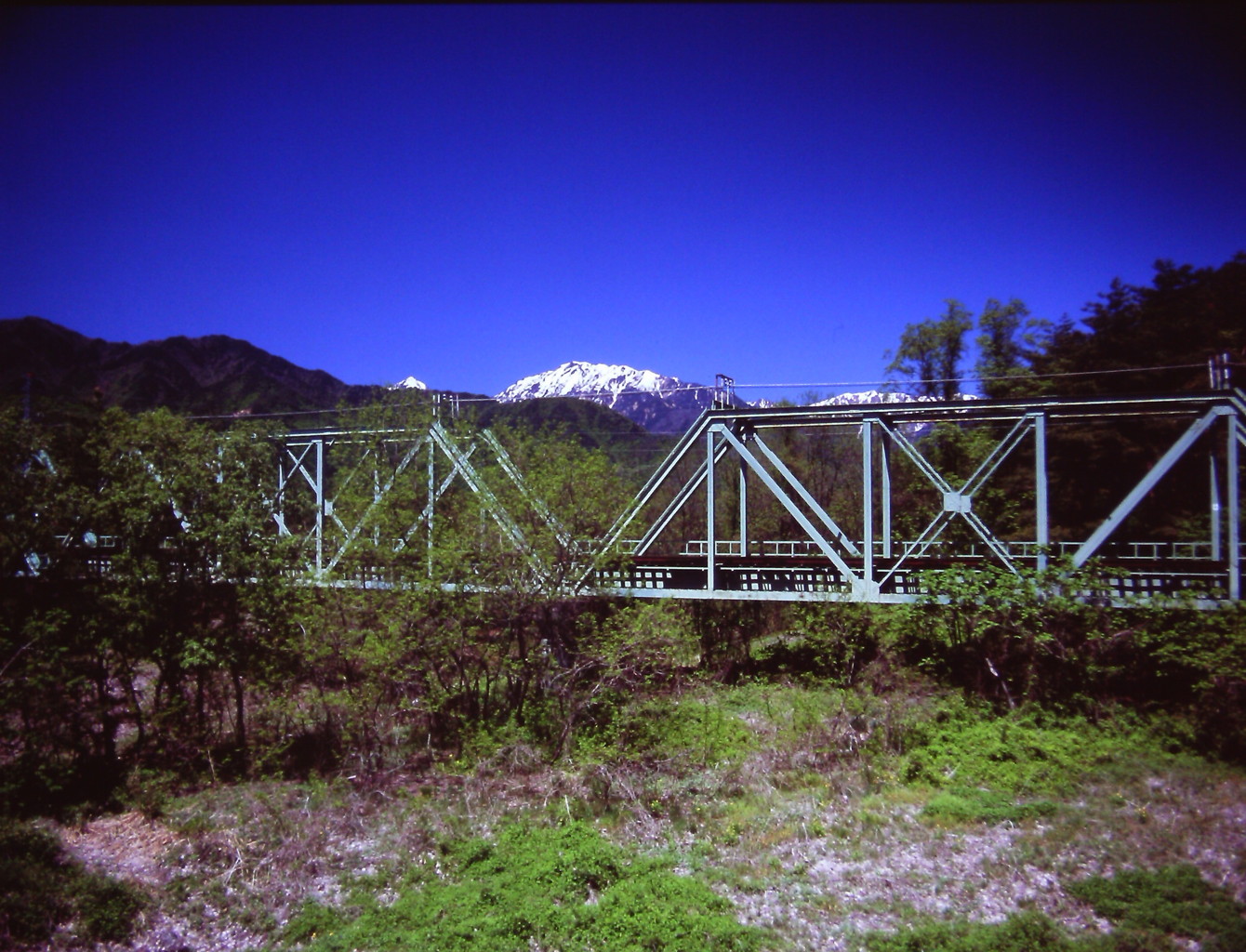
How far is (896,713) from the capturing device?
51.9 ft

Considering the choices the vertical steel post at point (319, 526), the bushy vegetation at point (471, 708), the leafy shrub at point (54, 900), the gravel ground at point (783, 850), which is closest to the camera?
the gravel ground at point (783, 850)

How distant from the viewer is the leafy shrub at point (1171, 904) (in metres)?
8.65

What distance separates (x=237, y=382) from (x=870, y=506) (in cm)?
5691

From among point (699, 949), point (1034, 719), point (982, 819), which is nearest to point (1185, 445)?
point (1034, 719)

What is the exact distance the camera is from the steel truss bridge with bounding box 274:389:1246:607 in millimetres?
16172

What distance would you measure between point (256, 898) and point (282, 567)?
256 inches

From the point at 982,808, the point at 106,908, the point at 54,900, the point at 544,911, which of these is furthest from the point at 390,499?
the point at 982,808

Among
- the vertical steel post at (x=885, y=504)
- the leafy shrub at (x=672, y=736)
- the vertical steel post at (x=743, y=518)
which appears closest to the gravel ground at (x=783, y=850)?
the leafy shrub at (x=672, y=736)

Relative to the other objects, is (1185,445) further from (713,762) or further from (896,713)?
(713,762)

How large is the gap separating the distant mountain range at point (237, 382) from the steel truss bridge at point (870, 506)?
8029 mm

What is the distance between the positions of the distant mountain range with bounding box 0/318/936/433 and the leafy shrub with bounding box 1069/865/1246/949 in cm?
1957

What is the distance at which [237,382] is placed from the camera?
61.2 meters

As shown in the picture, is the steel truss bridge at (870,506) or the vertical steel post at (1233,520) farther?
the steel truss bridge at (870,506)

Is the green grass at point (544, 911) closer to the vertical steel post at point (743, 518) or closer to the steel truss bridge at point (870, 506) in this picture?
the steel truss bridge at point (870, 506)
